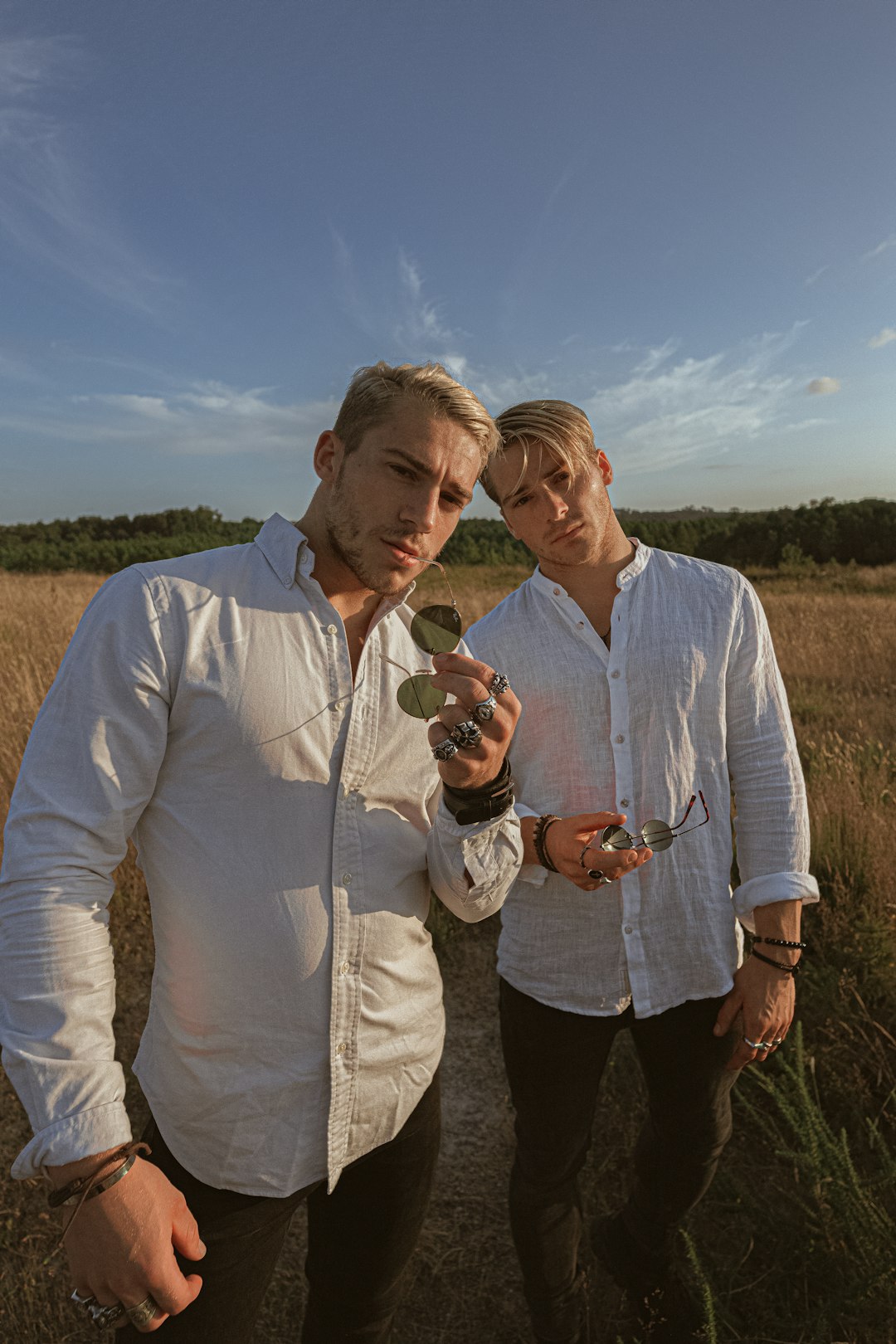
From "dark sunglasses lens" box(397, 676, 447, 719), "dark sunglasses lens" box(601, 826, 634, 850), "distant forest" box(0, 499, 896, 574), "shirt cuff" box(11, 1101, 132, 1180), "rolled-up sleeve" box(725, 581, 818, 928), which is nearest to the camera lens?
"shirt cuff" box(11, 1101, 132, 1180)

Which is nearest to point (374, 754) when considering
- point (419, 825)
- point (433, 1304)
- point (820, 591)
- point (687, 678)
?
point (419, 825)

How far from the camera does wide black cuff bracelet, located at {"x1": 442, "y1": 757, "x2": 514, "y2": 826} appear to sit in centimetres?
158

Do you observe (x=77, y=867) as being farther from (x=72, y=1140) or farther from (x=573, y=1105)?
(x=573, y=1105)

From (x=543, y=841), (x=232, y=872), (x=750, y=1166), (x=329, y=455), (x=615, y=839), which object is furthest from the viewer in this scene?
(x=750, y=1166)

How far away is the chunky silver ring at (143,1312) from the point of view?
121 centimetres

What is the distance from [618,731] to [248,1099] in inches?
49.4

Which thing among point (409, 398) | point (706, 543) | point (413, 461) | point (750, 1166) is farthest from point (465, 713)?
point (706, 543)

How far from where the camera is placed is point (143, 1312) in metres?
1.21

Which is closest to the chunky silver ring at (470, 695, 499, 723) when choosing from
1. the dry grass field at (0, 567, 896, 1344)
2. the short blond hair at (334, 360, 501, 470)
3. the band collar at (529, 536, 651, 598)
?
the short blond hair at (334, 360, 501, 470)

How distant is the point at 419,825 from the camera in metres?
1.71

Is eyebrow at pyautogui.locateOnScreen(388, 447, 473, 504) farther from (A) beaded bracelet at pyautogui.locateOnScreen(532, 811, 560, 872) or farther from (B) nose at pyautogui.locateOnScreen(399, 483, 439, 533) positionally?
(A) beaded bracelet at pyautogui.locateOnScreen(532, 811, 560, 872)

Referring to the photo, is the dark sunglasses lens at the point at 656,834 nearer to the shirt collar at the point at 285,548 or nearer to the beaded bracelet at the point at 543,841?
the beaded bracelet at the point at 543,841

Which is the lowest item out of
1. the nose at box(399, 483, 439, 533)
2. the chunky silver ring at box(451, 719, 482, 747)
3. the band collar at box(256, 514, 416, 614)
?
the chunky silver ring at box(451, 719, 482, 747)

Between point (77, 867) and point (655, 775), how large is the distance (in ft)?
4.71
